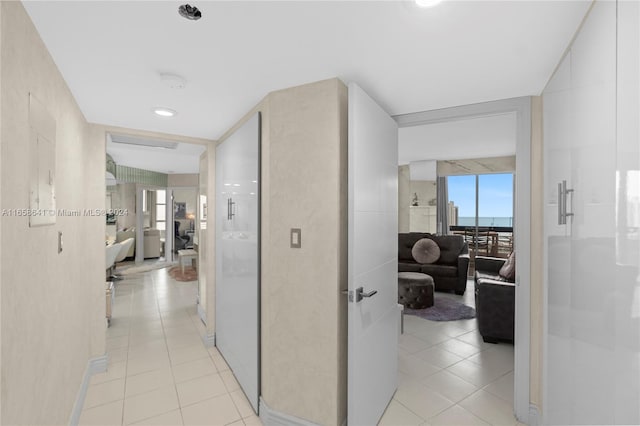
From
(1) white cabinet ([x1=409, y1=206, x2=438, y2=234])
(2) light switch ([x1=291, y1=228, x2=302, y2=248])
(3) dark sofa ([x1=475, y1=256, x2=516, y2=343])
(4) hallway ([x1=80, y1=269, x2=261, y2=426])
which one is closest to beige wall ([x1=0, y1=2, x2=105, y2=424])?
(4) hallway ([x1=80, y1=269, x2=261, y2=426])

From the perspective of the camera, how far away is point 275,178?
204cm

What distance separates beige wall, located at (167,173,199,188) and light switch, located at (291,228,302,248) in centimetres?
705

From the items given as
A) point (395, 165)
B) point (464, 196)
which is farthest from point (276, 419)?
point (464, 196)

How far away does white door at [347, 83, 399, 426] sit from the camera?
1718mm

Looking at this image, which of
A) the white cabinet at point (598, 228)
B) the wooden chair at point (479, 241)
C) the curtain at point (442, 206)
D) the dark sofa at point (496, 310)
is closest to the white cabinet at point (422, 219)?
the curtain at point (442, 206)

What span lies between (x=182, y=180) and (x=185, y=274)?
2.78 meters

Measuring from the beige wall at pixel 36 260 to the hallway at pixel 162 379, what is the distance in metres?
0.32

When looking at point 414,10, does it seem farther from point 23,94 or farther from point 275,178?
point 23,94

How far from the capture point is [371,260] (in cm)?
195

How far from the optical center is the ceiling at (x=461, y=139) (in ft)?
12.4

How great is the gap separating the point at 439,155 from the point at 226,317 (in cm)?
486

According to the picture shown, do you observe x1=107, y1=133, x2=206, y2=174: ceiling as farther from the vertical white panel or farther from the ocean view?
the ocean view

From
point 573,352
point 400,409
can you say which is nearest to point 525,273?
point 573,352
